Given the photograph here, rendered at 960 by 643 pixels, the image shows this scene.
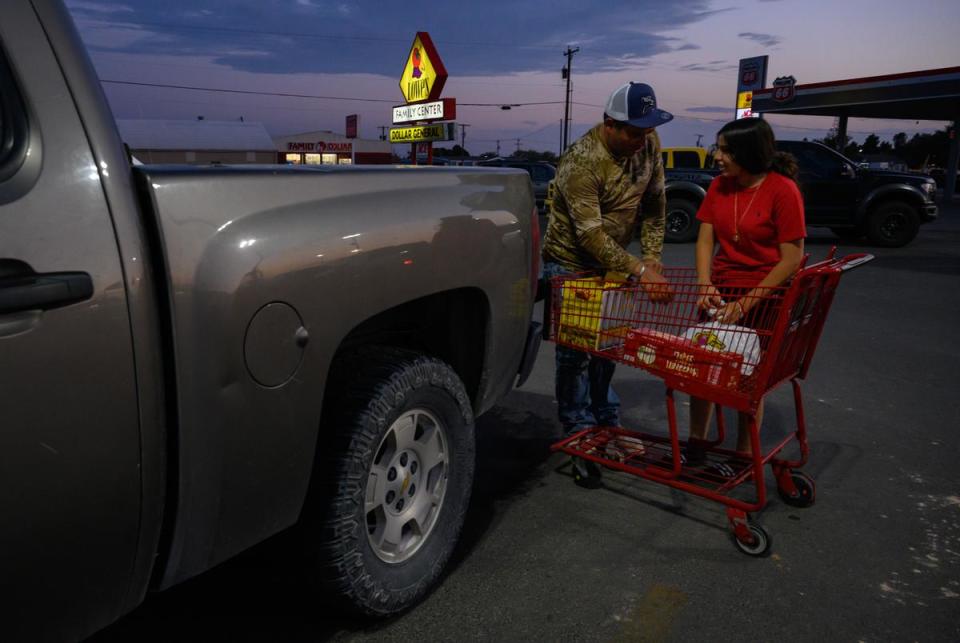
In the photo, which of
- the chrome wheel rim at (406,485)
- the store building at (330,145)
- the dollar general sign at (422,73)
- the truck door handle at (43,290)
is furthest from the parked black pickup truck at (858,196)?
the store building at (330,145)

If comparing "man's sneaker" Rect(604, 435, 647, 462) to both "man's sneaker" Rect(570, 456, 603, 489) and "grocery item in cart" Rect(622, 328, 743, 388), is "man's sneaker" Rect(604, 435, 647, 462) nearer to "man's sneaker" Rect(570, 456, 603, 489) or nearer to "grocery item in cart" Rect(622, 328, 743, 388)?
"man's sneaker" Rect(570, 456, 603, 489)

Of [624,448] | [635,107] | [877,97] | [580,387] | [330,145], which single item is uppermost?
[877,97]

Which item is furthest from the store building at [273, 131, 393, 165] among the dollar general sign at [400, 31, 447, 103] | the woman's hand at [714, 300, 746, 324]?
the woman's hand at [714, 300, 746, 324]

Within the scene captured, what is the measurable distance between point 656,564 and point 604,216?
5.51 ft

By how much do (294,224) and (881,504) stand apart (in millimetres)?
3087

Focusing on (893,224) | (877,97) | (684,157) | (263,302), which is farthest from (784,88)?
(263,302)

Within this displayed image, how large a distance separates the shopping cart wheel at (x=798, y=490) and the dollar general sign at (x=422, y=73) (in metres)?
14.9

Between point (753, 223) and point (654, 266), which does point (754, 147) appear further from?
point (654, 266)

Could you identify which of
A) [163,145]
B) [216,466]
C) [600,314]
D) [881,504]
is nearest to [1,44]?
[216,466]

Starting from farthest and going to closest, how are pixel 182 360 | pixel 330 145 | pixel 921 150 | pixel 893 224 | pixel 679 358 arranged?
pixel 921 150 → pixel 330 145 → pixel 893 224 → pixel 679 358 → pixel 182 360

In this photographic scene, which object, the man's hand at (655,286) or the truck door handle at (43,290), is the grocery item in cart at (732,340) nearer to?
the man's hand at (655,286)

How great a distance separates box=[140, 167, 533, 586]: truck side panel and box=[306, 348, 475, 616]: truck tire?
0.16 m

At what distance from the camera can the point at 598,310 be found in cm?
325

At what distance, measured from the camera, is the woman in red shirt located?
3201 mm
